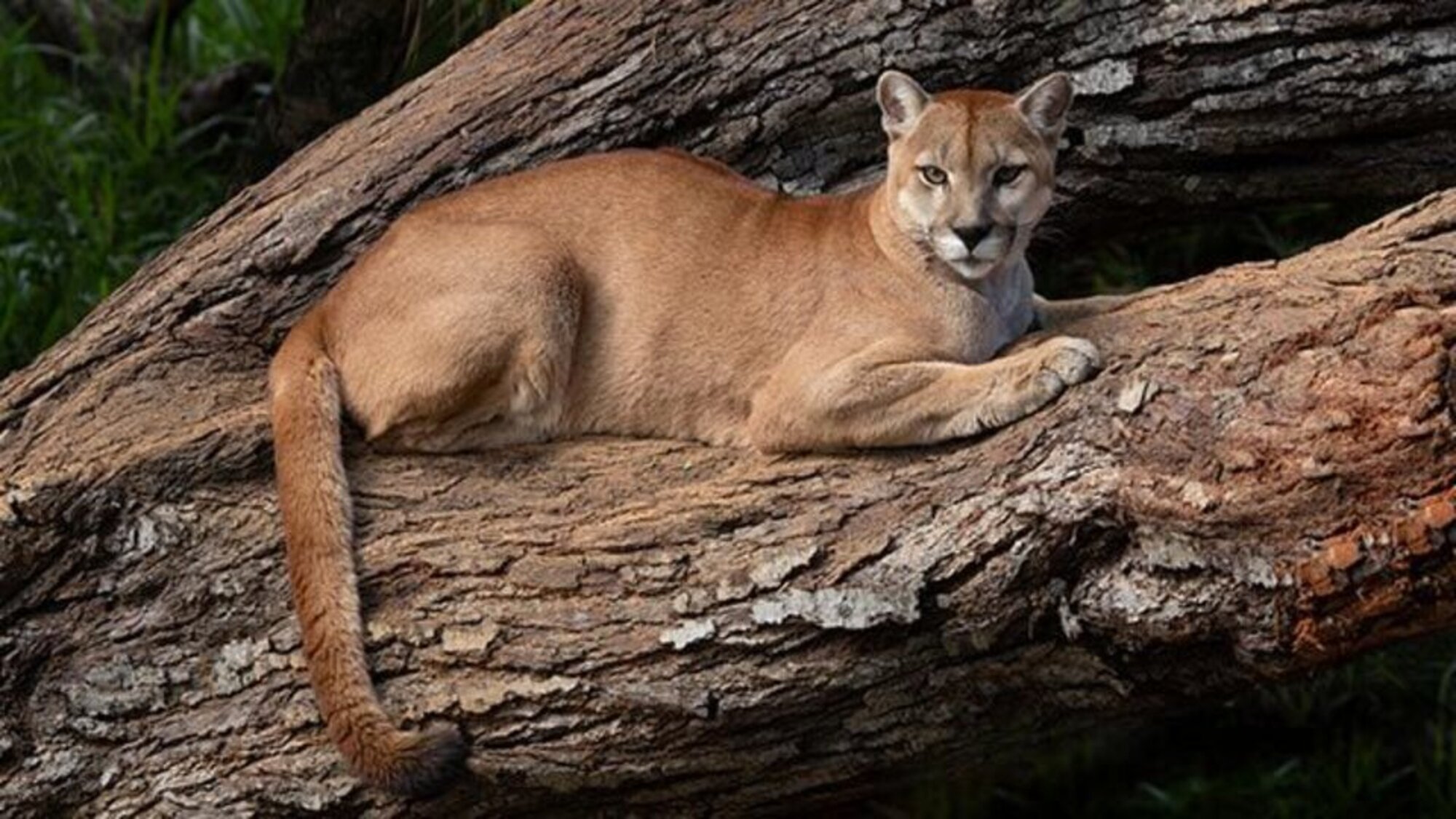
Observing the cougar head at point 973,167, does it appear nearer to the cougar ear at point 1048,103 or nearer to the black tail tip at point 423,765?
the cougar ear at point 1048,103

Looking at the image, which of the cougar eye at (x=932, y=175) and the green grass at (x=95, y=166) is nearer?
the cougar eye at (x=932, y=175)

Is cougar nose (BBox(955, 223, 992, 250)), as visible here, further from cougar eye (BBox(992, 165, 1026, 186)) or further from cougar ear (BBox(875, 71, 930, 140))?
cougar ear (BBox(875, 71, 930, 140))

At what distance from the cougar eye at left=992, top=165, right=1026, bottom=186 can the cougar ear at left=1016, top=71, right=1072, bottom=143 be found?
5.7 inches

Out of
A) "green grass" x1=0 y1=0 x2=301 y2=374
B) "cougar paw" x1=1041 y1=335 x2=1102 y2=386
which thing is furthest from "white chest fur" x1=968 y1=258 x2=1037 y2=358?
"green grass" x1=0 y1=0 x2=301 y2=374

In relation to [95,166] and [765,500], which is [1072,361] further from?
[95,166]

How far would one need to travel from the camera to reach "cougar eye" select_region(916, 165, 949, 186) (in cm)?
544

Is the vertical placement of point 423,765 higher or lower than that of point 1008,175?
lower

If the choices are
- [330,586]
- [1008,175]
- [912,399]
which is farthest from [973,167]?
[330,586]

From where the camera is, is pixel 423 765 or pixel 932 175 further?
pixel 932 175

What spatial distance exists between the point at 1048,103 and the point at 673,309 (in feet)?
3.20

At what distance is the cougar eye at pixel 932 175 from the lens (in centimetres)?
544

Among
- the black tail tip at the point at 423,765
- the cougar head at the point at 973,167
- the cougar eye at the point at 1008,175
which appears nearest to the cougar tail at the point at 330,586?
the black tail tip at the point at 423,765

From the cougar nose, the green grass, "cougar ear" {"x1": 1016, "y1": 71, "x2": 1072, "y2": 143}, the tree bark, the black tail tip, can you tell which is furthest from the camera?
the green grass

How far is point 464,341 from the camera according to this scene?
5500mm
